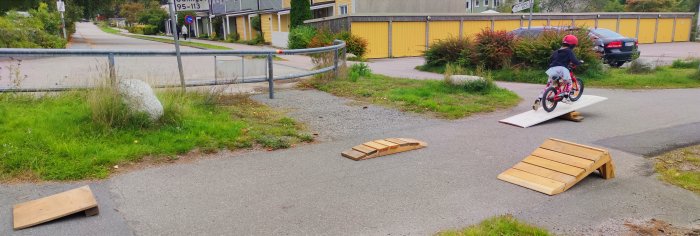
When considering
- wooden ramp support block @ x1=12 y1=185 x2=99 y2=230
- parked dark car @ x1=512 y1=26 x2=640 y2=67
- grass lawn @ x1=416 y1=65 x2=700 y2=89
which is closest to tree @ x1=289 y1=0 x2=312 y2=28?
parked dark car @ x1=512 y1=26 x2=640 y2=67

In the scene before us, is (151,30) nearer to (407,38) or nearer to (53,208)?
(407,38)

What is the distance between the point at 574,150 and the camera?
5609 millimetres

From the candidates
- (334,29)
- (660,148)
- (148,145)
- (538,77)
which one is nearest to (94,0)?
(334,29)

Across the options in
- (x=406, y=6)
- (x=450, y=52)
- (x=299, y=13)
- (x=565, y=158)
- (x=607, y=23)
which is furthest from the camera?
(x=607, y=23)

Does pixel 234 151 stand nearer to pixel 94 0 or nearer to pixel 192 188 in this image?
pixel 192 188

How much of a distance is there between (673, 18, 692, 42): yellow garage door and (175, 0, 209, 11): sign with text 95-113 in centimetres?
3882

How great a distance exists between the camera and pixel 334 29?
1039 inches

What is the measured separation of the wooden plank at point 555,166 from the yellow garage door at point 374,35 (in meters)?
19.8

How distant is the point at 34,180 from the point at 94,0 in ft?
123

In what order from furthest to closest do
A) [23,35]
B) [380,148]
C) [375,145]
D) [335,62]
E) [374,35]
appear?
1. [374,35]
2. [23,35]
3. [335,62]
4. [375,145]
5. [380,148]

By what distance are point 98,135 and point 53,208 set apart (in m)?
2.05

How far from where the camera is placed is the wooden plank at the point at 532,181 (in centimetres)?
491

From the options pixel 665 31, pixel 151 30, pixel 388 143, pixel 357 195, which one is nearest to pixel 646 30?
pixel 665 31

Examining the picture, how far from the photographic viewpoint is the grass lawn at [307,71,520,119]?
9445 mm
